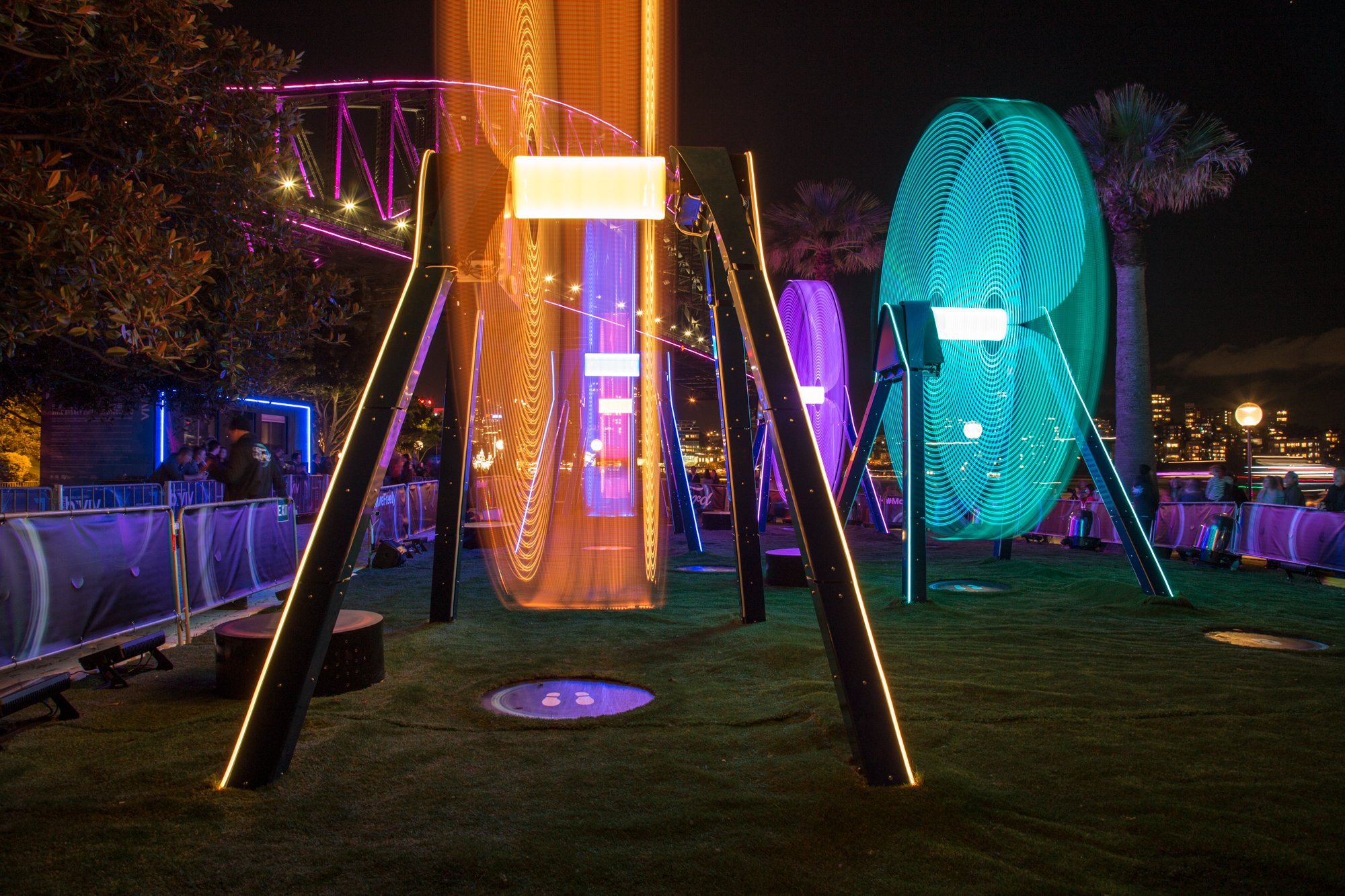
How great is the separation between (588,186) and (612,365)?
56.4ft

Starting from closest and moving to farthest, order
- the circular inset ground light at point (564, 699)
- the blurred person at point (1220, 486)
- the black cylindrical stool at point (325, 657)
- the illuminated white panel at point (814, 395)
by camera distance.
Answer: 1. the circular inset ground light at point (564, 699)
2. the black cylindrical stool at point (325, 657)
3. the blurred person at point (1220, 486)
4. the illuminated white panel at point (814, 395)

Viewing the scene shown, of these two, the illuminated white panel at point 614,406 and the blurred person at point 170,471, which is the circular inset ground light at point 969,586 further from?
the illuminated white panel at point 614,406

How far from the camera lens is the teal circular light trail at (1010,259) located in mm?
9555

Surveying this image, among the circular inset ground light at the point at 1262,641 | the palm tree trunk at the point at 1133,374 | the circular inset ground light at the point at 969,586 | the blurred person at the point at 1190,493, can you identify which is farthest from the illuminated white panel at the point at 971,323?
the palm tree trunk at the point at 1133,374

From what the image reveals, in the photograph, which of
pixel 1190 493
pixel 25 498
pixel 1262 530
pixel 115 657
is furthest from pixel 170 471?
pixel 1190 493

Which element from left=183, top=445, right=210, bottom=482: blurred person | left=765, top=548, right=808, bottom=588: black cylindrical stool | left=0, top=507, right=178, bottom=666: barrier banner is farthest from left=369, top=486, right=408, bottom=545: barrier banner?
left=765, top=548, right=808, bottom=588: black cylindrical stool

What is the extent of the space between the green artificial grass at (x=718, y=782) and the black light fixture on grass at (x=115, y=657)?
141 millimetres

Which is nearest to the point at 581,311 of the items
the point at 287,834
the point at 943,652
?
the point at 943,652

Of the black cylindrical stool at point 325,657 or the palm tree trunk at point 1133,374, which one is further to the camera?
the palm tree trunk at point 1133,374

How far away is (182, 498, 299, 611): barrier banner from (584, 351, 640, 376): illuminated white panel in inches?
520

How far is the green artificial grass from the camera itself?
277cm

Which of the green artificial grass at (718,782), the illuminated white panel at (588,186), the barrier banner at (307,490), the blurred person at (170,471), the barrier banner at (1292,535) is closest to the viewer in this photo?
the green artificial grass at (718,782)

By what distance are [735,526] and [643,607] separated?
1.50 m

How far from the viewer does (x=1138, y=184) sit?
63.6ft
